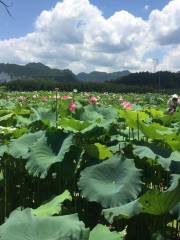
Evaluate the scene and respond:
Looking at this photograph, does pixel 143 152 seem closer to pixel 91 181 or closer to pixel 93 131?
pixel 91 181

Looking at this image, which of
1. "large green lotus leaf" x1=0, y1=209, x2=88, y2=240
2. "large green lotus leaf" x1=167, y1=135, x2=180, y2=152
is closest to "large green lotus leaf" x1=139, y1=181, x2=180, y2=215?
"large green lotus leaf" x1=0, y1=209, x2=88, y2=240

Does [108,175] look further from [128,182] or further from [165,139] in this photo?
[165,139]

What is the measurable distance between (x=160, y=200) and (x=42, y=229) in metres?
0.65

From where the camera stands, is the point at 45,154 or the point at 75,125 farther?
the point at 75,125

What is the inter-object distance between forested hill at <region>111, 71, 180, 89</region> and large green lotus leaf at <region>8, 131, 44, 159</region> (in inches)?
2472

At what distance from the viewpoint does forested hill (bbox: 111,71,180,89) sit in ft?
223

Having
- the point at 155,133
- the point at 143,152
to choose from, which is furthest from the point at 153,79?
the point at 143,152

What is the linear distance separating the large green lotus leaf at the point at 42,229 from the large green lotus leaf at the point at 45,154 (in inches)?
46.4

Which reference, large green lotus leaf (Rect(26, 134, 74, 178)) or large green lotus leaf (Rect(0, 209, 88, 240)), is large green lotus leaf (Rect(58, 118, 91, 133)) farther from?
large green lotus leaf (Rect(0, 209, 88, 240))

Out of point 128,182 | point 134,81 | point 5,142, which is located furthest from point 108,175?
point 134,81

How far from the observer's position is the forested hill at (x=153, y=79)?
2672 inches

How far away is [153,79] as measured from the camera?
6788 centimetres

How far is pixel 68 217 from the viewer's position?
9.00ft

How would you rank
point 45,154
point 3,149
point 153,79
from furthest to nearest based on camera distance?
point 153,79 < point 3,149 < point 45,154
